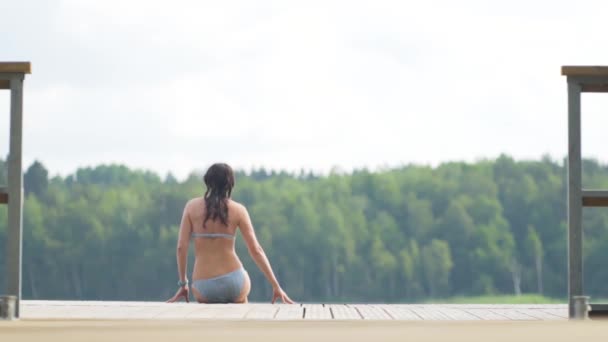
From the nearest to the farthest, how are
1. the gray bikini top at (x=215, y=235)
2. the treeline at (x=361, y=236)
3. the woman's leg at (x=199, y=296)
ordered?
the gray bikini top at (x=215, y=235)
the woman's leg at (x=199, y=296)
the treeline at (x=361, y=236)

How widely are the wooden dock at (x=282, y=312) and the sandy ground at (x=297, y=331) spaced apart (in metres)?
0.35

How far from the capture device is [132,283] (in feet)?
311

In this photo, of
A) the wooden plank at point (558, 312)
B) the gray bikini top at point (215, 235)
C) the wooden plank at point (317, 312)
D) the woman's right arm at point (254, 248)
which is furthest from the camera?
the gray bikini top at point (215, 235)

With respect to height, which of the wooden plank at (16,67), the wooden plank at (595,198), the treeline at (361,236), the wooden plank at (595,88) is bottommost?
the treeline at (361,236)

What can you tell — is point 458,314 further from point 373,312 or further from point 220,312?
point 220,312

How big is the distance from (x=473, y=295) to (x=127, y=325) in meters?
89.7

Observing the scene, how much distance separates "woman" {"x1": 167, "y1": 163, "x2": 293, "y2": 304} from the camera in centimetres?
670

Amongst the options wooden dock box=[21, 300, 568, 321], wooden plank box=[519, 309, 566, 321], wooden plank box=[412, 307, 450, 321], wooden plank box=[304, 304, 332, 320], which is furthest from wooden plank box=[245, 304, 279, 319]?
wooden plank box=[519, 309, 566, 321]

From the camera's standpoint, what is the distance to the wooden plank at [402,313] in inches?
196

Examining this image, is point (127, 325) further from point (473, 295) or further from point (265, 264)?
point (473, 295)

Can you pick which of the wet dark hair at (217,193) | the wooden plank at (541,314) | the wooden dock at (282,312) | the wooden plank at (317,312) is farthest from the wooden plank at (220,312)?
the wooden plank at (541,314)

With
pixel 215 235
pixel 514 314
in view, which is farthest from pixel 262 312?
pixel 215 235

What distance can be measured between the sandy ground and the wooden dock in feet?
1.16

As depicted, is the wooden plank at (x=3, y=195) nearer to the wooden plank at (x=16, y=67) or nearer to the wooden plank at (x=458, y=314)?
the wooden plank at (x=16, y=67)
